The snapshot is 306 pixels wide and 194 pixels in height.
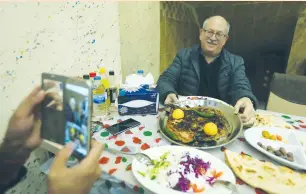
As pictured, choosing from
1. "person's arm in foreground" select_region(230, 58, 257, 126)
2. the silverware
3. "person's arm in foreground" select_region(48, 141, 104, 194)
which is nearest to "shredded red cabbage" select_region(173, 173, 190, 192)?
the silverware

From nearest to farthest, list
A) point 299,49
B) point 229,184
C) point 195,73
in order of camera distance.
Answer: point 229,184
point 195,73
point 299,49

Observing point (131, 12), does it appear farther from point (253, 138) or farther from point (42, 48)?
point (253, 138)

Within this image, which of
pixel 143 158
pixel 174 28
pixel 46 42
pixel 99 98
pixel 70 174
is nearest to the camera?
pixel 70 174

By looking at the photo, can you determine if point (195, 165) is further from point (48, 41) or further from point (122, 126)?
point (48, 41)

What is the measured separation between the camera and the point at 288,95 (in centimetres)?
161

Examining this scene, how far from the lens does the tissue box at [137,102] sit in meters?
1.20

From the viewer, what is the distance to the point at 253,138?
3.20 ft

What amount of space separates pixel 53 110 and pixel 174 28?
2.36 m

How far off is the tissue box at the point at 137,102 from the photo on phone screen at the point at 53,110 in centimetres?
53

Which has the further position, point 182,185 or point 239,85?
point 239,85

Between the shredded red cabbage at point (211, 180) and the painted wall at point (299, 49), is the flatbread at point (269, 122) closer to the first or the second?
the shredded red cabbage at point (211, 180)

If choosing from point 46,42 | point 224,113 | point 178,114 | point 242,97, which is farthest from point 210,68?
point 46,42

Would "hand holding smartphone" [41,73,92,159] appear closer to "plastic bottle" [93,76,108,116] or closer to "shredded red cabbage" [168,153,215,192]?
"shredded red cabbage" [168,153,215,192]

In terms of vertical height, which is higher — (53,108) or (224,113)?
(53,108)
